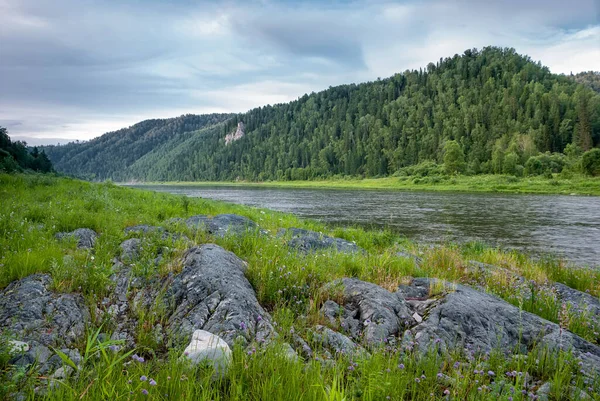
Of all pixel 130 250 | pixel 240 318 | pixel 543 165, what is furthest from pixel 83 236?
pixel 543 165

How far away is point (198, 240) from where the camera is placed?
7383 millimetres

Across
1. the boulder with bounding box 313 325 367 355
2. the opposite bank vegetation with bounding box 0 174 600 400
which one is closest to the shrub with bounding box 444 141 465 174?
the opposite bank vegetation with bounding box 0 174 600 400

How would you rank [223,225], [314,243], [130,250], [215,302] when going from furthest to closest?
[223,225]
[314,243]
[130,250]
[215,302]

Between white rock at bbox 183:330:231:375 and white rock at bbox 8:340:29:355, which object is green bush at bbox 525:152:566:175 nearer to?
white rock at bbox 183:330:231:375

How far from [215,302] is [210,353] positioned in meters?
1.45

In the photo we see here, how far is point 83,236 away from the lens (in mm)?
7660

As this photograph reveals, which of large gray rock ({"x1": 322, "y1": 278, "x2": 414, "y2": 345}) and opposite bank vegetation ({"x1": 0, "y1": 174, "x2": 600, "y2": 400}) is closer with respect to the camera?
opposite bank vegetation ({"x1": 0, "y1": 174, "x2": 600, "y2": 400})

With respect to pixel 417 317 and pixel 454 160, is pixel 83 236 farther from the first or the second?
pixel 454 160

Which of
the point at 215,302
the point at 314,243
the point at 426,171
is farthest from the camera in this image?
the point at 426,171

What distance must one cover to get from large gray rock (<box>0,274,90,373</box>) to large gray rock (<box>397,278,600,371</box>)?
12.6 feet

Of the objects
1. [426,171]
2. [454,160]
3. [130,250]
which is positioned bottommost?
[130,250]

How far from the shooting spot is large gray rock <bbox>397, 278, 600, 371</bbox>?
4172mm

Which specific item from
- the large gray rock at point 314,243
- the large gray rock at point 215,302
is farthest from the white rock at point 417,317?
the large gray rock at point 314,243

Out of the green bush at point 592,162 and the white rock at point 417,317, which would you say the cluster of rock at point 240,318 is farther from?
the green bush at point 592,162
